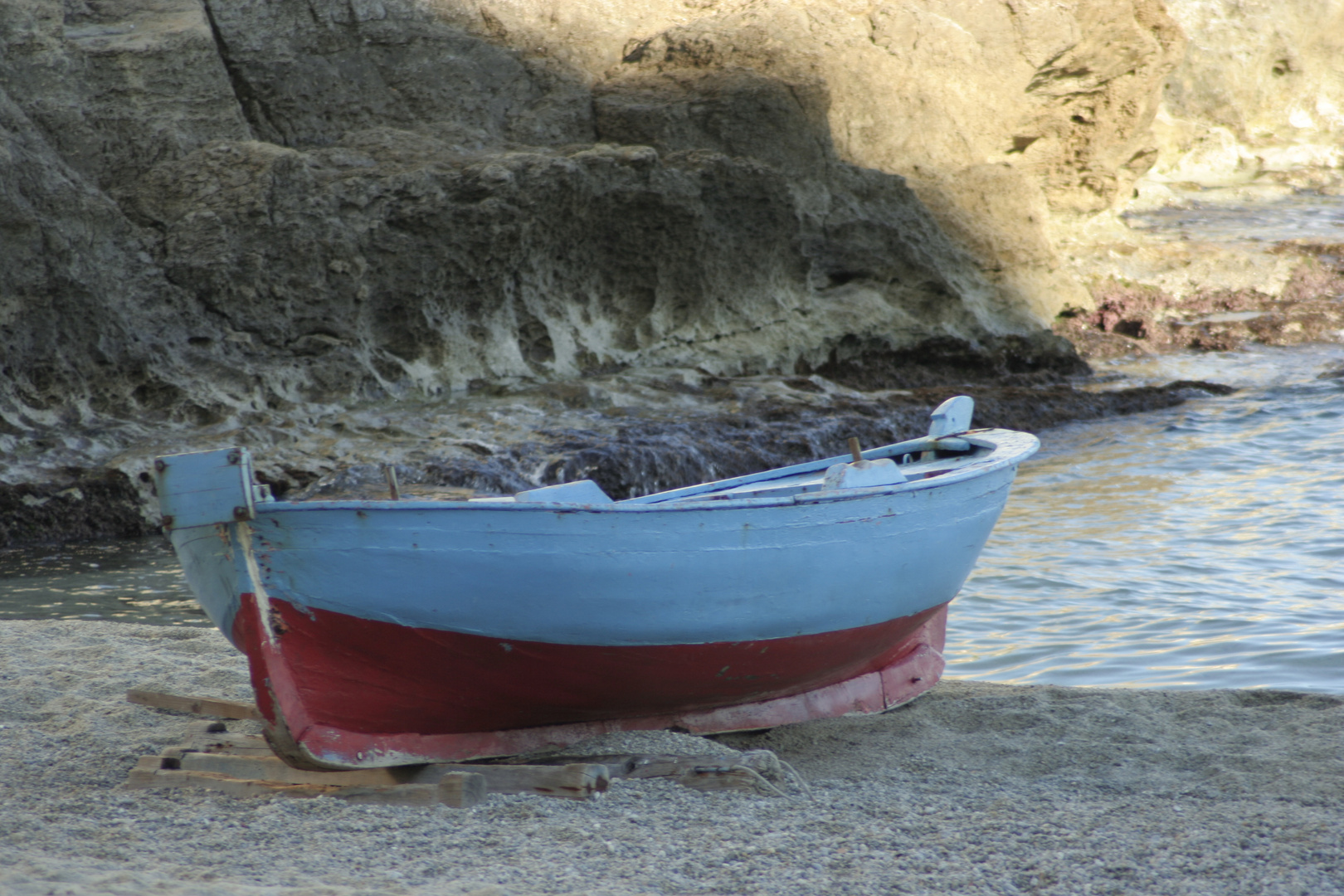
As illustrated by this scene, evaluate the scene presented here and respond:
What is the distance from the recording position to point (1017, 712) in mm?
4547

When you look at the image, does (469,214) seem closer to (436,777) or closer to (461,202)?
(461,202)

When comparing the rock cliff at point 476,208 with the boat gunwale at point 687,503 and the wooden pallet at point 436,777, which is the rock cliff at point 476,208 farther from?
the boat gunwale at point 687,503

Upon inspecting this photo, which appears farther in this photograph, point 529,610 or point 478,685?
point 478,685

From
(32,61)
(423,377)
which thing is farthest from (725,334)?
(32,61)

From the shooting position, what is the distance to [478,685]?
352 cm

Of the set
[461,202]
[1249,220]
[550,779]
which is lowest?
[1249,220]

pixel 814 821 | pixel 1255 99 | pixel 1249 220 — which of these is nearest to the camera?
pixel 814 821

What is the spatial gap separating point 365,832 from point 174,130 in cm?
945

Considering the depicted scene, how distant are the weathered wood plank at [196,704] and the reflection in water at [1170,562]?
11.0 feet

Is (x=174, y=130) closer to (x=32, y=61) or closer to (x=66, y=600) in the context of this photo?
(x=32, y=61)

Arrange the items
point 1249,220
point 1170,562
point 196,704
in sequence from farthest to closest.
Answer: point 1249,220
point 1170,562
point 196,704

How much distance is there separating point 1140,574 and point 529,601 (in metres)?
4.90

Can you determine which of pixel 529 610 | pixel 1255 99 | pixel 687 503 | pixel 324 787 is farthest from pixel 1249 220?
pixel 324 787

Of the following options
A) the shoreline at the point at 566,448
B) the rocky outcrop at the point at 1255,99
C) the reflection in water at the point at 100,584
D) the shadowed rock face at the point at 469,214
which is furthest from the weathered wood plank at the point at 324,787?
the rocky outcrop at the point at 1255,99
